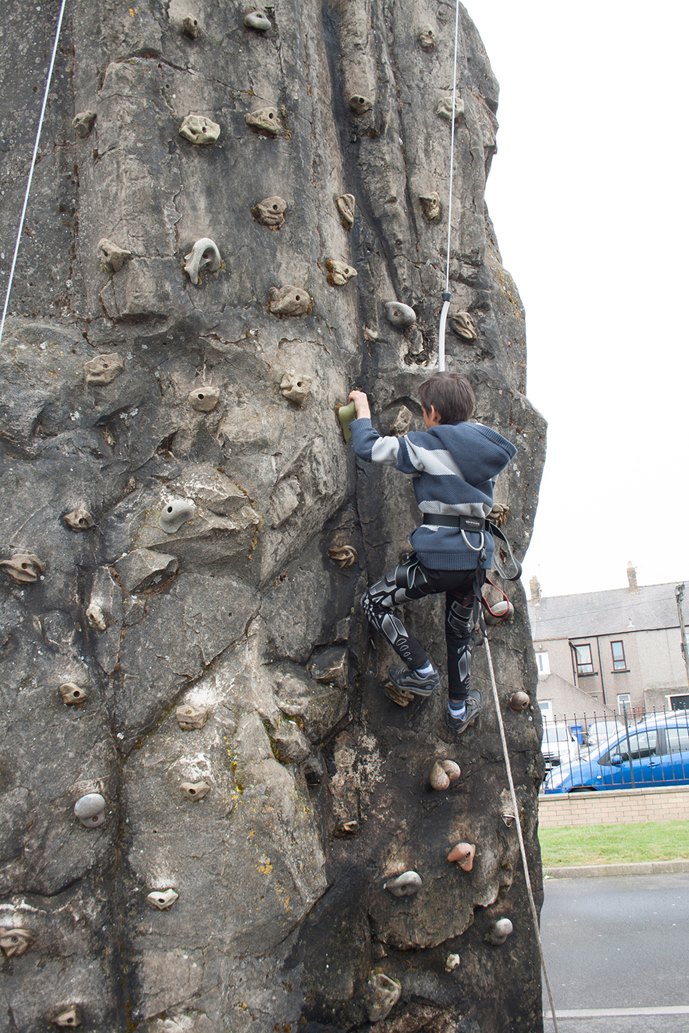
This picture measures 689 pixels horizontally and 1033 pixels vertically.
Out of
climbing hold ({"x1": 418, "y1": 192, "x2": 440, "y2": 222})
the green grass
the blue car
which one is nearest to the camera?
climbing hold ({"x1": 418, "y1": 192, "x2": 440, "y2": 222})

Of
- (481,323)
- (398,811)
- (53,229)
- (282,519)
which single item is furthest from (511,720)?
(53,229)

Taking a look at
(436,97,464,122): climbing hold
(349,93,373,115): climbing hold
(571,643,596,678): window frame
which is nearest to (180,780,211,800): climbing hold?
(349,93,373,115): climbing hold

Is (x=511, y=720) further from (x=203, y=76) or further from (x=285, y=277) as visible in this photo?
(x=203, y=76)

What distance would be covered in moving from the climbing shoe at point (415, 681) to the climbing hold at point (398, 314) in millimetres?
2011

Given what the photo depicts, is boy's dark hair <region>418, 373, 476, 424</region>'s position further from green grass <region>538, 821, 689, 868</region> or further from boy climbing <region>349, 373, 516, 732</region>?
green grass <region>538, 821, 689, 868</region>

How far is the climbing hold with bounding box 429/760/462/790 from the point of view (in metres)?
4.97

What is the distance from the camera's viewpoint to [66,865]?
4145 millimetres

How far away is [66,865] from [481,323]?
3.84 metres

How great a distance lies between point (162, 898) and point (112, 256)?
295cm

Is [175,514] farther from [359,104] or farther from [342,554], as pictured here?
[359,104]

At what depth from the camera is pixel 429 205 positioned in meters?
5.94

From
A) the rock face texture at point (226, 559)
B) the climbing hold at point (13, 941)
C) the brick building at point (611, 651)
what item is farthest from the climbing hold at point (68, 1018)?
the brick building at point (611, 651)

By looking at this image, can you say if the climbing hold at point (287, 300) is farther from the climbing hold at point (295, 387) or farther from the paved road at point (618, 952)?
the paved road at point (618, 952)

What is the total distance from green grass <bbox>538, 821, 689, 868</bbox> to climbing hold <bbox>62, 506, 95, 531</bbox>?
7.97 metres
